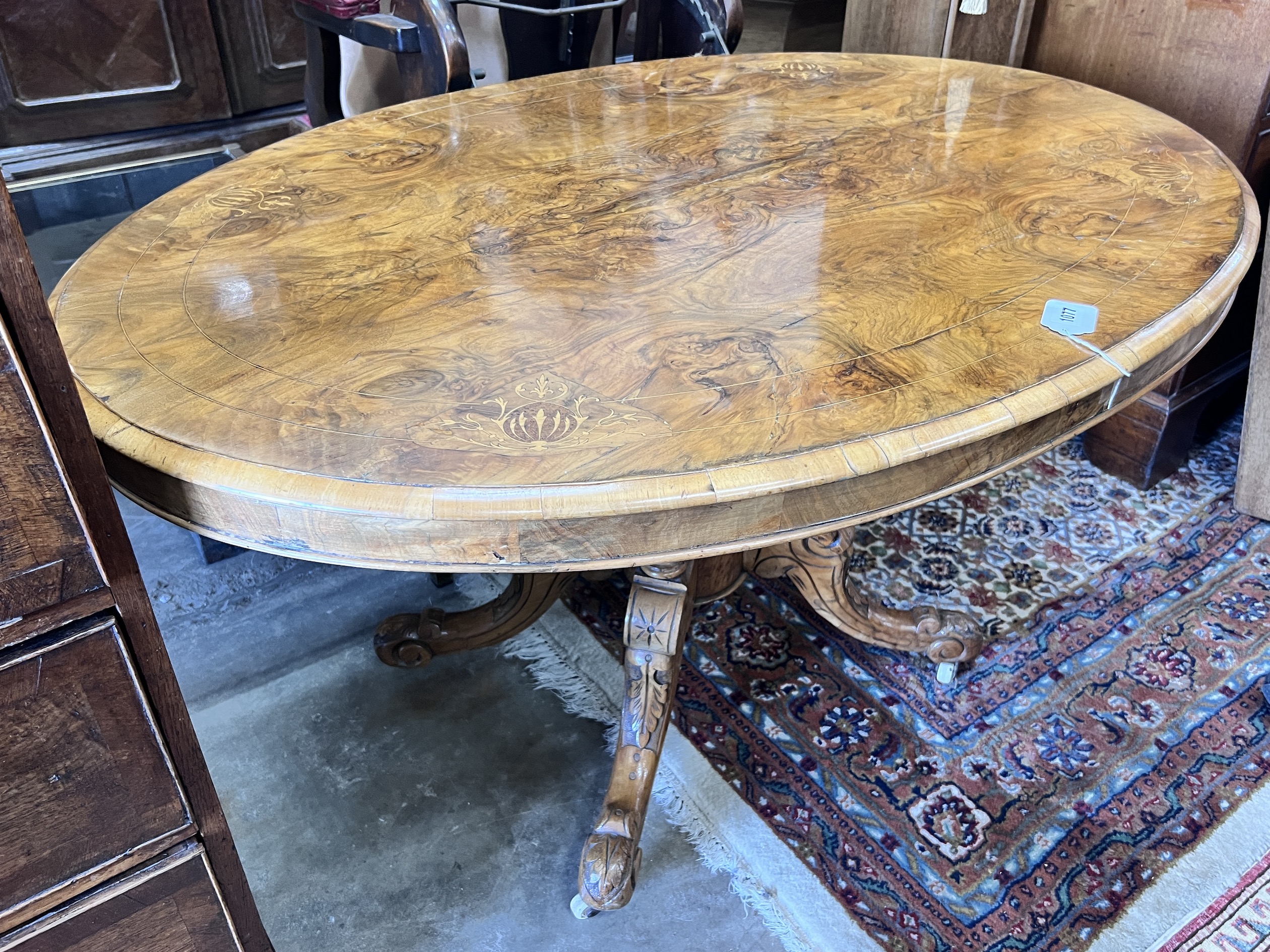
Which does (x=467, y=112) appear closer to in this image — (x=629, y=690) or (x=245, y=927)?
(x=629, y=690)

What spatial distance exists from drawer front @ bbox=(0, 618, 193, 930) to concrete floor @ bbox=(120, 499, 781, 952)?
40cm

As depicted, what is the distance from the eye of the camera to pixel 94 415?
618 millimetres

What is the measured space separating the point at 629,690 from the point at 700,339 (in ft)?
1.41

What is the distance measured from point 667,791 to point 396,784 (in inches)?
12.2

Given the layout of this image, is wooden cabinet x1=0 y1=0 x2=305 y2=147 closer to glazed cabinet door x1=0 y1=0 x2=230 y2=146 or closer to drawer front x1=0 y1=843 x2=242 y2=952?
glazed cabinet door x1=0 y1=0 x2=230 y2=146

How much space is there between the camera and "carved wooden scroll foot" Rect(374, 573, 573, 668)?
1.18 m

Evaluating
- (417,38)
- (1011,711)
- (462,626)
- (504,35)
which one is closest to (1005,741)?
(1011,711)

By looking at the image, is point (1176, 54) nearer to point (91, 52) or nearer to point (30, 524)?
point (30, 524)

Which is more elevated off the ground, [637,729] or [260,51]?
[260,51]

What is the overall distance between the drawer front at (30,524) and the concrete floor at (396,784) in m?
0.57

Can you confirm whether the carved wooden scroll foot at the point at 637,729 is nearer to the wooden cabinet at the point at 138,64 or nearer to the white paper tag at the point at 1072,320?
the white paper tag at the point at 1072,320

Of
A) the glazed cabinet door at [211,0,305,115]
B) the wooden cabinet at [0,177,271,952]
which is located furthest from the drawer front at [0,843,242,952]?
the glazed cabinet door at [211,0,305,115]

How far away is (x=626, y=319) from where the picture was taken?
74cm

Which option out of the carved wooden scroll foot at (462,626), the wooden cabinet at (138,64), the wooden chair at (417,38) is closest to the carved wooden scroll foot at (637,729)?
the carved wooden scroll foot at (462,626)
